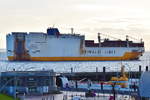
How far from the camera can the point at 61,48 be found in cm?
13725

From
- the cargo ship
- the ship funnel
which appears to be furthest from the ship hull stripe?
the ship funnel

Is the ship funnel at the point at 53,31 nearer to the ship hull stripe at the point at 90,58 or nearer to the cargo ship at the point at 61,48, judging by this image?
the cargo ship at the point at 61,48

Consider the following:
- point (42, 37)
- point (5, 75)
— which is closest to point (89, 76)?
→ point (5, 75)

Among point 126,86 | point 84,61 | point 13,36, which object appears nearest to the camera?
point 126,86

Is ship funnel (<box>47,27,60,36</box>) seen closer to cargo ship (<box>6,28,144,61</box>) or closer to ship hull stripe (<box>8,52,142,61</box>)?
cargo ship (<box>6,28,144,61</box>)

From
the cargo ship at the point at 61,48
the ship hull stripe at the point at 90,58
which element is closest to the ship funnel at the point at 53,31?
the cargo ship at the point at 61,48

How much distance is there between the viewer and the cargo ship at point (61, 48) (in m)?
134

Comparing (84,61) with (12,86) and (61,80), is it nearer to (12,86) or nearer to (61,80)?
(61,80)

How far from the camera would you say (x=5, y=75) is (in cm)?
4503

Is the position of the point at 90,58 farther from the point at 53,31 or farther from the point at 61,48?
the point at 53,31

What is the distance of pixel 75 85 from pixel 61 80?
3.46 metres

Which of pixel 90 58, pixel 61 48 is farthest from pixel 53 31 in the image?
pixel 90 58

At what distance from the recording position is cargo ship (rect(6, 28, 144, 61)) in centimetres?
13412

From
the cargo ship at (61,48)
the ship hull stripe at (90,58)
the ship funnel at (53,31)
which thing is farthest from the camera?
the ship funnel at (53,31)
